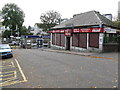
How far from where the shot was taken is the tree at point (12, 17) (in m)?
58.7

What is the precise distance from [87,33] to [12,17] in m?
52.9

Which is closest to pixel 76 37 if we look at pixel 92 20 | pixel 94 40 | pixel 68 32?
pixel 68 32

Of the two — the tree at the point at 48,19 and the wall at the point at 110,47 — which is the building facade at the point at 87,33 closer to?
the wall at the point at 110,47

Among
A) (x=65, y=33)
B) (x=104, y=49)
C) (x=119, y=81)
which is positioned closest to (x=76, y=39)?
(x=65, y=33)

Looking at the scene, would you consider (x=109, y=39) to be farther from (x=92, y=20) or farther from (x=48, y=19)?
(x=48, y=19)

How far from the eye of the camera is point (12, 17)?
194ft

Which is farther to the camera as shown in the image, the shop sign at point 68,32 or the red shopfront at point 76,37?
the shop sign at point 68,32

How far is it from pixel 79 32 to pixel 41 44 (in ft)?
51.5

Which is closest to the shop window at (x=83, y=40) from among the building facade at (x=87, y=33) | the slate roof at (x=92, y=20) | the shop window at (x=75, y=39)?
the building facade at (x=87, y=33)

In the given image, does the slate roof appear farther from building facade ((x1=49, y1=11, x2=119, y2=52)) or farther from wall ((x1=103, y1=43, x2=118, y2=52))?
wall ((x1=103, y1=43, x2=118, y2=52))

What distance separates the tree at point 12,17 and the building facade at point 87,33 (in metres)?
42.5

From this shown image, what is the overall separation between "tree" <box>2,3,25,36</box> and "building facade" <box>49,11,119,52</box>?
139ft

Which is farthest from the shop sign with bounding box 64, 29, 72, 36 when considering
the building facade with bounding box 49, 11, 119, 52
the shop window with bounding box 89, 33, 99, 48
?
the shop window with bounding box 89, 33, 99, 48

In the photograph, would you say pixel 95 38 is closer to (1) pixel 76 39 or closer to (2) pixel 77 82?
(1) pixel 76 39
